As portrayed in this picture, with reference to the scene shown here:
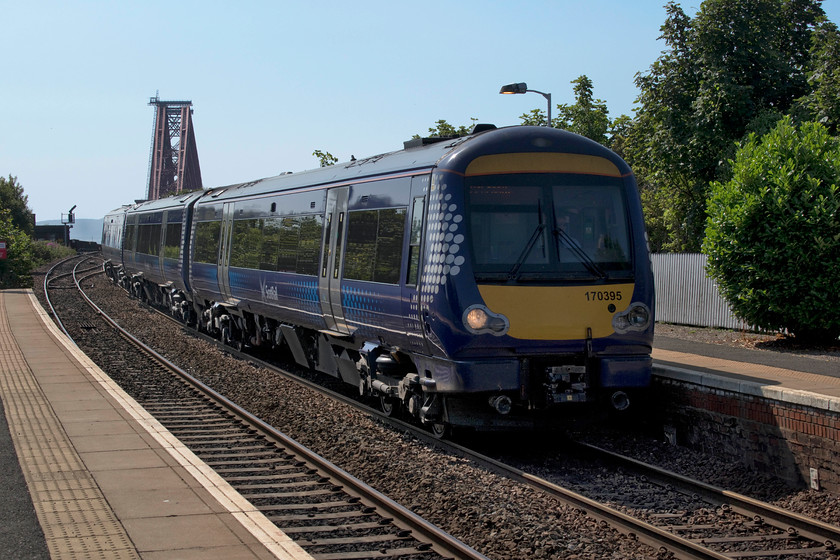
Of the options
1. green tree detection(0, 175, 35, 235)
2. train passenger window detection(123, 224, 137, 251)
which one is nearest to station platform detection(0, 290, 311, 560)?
train passenger window detection(123, 224, 137, 251)

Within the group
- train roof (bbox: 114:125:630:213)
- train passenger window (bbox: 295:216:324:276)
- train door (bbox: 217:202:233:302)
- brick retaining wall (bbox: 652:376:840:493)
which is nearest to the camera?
brick retaining wall (bbox: 652:376:840:493)

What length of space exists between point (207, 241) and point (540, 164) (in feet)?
39.7

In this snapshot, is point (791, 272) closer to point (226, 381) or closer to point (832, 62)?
point (226, 381)

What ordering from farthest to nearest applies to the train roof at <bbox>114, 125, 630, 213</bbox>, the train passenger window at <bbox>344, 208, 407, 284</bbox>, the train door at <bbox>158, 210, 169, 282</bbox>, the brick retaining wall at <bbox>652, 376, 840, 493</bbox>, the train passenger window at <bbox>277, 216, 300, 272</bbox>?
the train door at <bbox>158, 210, 169, 282</bbox>
the train passenger window at <bbox>277, 216, 300, 272</bbox>
the train passenger window at <bbox>344, 208, 407, 284</bbox>
the train roof at <bbox>114, 125, 630, 213</bbox>
the brick retaining wall at <bbox>652, 376, 840, 493</bbox>

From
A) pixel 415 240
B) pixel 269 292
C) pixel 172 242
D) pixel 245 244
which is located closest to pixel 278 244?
pixel 269 292

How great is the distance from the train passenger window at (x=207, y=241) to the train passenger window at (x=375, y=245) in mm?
Answer: 7882

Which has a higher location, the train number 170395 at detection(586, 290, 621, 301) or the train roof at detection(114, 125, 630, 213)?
the train roof at detection(114, 125, 630, 213)

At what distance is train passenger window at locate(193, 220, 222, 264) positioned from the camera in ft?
62.0

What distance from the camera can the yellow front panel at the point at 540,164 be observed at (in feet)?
30.0

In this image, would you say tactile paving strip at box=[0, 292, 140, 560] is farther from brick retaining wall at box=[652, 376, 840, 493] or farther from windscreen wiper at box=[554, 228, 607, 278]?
brick retaining wall at box=[652, 376, 840, 493]

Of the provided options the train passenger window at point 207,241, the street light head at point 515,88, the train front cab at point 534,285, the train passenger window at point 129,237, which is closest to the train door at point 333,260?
the train front cab at point 534,285

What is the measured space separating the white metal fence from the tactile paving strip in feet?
49.8

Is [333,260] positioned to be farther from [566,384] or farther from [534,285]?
[566,384]

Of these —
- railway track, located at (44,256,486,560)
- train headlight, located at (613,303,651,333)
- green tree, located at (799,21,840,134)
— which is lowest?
railway track, located at (44,256,486,560)
